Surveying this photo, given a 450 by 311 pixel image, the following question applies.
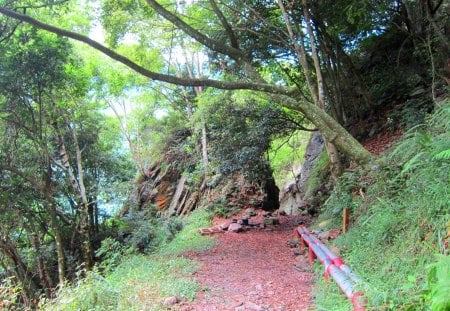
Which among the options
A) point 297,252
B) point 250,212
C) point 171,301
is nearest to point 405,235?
point 171,301

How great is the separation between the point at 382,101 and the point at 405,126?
2228 mm

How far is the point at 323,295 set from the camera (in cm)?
442

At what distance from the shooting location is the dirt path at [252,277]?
4.67 m

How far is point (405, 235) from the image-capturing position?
414 centimetres

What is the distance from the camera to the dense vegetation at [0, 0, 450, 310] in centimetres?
509

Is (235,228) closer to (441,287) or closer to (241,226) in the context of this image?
(241,226)

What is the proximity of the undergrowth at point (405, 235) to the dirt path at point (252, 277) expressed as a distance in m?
0.63

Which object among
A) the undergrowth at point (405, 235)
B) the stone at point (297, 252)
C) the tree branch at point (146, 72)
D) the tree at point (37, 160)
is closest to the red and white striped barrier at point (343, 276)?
the undergrowth at point (405, 235)

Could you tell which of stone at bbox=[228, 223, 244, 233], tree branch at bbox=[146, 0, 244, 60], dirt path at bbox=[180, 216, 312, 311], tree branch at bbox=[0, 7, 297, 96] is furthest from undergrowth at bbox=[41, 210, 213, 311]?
tree branch at bbox=[146, 0, 244, 60]

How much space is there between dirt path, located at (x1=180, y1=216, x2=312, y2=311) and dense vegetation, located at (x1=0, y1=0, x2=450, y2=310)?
53cm

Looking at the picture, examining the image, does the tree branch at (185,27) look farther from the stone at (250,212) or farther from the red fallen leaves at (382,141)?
the stone at (250,212)

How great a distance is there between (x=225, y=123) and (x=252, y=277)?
6745mm

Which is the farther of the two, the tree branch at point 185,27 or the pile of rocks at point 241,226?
the pile of rocks at point 241,226

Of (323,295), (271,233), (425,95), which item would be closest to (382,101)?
(425,95)
